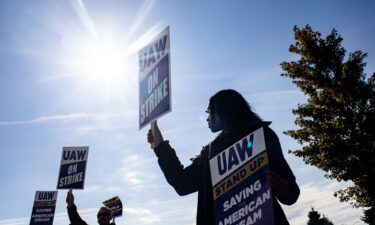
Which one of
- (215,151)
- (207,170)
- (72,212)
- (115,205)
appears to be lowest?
(207,170)

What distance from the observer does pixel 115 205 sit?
38.7ft

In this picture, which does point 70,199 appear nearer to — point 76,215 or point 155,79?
point 76,215

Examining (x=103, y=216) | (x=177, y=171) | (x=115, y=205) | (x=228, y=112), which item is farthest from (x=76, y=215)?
(x=228, y=112)

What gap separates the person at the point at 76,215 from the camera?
23.6ft

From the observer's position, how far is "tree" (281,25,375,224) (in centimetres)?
1217

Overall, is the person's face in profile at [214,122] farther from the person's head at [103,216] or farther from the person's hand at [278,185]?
the person's head at [103,216]

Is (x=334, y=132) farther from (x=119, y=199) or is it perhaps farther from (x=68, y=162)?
(x=68, y=162)

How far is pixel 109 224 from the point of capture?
23.4 feet

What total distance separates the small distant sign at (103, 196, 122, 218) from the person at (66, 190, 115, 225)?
4405mm

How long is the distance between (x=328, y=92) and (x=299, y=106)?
137 cm

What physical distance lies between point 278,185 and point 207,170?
768 mm

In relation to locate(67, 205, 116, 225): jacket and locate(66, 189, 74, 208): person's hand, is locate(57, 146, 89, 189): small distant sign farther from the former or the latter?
locate(67, 205, 116, 225): jacket

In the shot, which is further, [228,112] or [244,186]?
[228,112]

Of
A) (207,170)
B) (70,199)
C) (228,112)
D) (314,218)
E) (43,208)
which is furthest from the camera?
(314,218)
